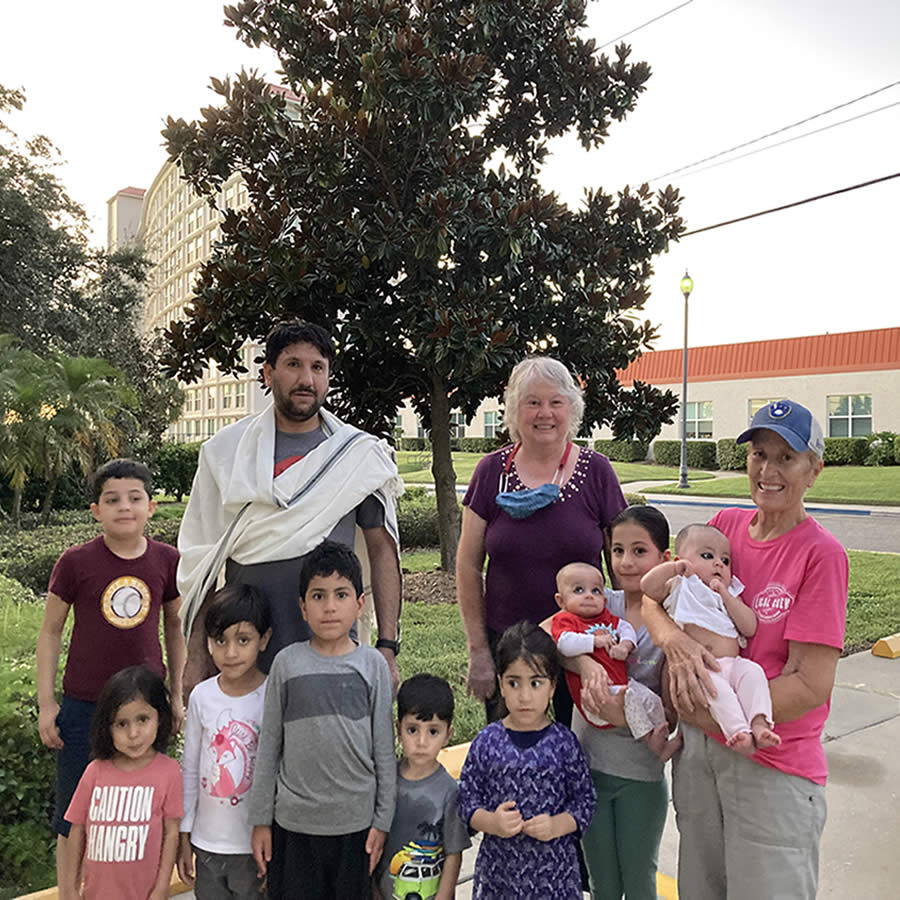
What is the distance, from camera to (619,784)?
2.36 meters

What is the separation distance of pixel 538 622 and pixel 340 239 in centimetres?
452

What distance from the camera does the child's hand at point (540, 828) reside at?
2.18 meters

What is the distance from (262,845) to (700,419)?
1439 inches

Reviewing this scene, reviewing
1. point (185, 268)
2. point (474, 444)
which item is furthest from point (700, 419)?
point (185, 268)

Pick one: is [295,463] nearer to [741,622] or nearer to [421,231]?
[741,622]

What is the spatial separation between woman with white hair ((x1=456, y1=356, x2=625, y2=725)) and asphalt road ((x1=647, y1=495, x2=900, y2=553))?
11187 mm

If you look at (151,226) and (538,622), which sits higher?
(151,226)

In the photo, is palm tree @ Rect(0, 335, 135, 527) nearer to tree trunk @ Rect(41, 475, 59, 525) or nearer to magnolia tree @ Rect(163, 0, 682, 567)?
tree trunk @ Rect(41, 475, 59, 525)

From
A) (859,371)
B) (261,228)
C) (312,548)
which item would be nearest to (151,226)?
(859,371)

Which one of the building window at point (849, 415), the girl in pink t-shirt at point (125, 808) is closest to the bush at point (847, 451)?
the building window at point (849, 415)

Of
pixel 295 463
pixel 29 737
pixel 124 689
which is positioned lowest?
pixel 29 737

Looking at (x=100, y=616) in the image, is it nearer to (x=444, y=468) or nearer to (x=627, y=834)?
(x=627, y=834)

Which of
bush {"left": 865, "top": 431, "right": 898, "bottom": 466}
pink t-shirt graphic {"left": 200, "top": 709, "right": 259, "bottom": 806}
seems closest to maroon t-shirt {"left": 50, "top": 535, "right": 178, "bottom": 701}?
A: pink t-shirt graphic {"left": 200, "top": 709, "right": 259, "bottom": 806}

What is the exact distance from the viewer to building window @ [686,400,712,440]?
119ft
